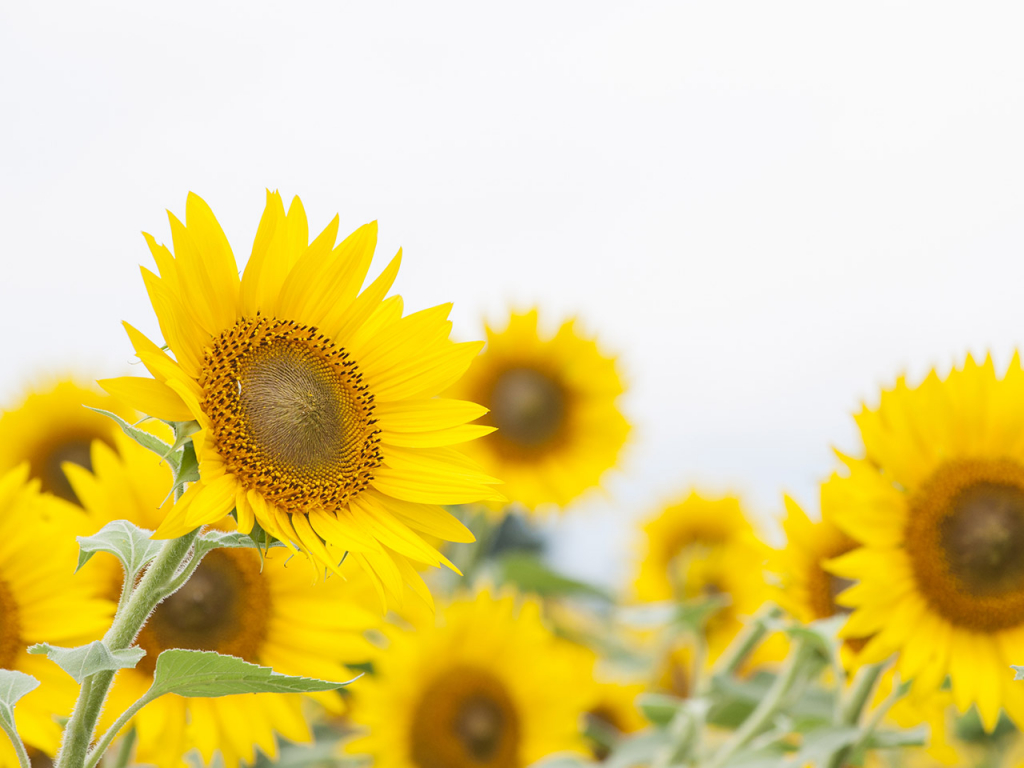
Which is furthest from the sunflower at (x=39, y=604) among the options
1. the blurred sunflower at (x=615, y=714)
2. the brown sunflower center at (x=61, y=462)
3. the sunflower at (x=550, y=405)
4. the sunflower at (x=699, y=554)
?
the sunflower at (x=699, y=554)

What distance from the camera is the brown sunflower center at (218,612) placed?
6.37ft

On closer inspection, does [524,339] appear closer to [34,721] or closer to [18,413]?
[18,413]

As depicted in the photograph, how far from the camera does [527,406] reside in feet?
13.1

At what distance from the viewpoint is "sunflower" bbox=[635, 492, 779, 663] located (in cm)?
407

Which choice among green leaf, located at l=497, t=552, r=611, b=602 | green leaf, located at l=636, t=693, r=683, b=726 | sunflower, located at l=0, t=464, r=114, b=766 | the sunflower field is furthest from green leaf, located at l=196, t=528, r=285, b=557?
green leaf, located at l=497, t=552, r=611, b=602

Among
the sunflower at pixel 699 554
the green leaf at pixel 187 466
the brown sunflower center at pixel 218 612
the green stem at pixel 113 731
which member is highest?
the sunflower at pixel 699 554

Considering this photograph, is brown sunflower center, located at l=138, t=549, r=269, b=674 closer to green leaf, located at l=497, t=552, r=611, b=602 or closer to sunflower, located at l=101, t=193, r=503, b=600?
sunflower, located at l=101, t=193, r=503, b=600

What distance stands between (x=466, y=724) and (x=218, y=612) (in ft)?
3.85

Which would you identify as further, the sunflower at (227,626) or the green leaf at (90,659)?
the sunflower at (227,626)

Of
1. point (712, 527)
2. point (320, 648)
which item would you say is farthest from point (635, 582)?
point (320, 648)

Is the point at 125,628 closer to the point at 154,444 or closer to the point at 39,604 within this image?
the point at 154,444

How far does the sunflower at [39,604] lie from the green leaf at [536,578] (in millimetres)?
1834

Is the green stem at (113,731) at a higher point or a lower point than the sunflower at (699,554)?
lower

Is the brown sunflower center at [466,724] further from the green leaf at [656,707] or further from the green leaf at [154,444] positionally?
the green leaf at [154,444]
